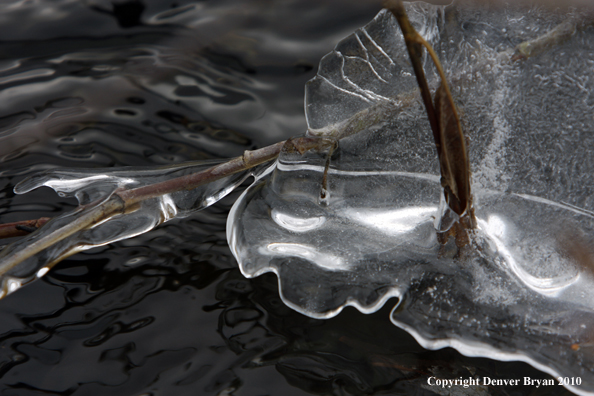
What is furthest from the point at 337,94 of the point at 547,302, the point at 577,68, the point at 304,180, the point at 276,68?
the point at 276,68

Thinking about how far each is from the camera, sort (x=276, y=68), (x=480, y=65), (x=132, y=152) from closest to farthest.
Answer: (x=480, y=65) → (x=132, y=152) → (x=276, y=68)

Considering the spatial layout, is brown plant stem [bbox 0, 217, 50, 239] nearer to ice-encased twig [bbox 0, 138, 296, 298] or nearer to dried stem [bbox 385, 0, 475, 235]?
ice-encased twig [bbox 0, 138, 296, 298]

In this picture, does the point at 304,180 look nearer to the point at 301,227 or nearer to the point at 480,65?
the point at 301,227

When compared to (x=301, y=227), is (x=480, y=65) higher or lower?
higher

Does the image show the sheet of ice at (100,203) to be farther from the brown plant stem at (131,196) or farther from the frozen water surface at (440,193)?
the frozen water surface at (440,193)

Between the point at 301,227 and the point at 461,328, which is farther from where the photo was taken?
the point at 301,227

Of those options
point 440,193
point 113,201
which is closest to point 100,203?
point 113,201

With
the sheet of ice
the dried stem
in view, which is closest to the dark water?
the sheet of ice

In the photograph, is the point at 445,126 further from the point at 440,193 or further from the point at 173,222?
the point at 173,222
